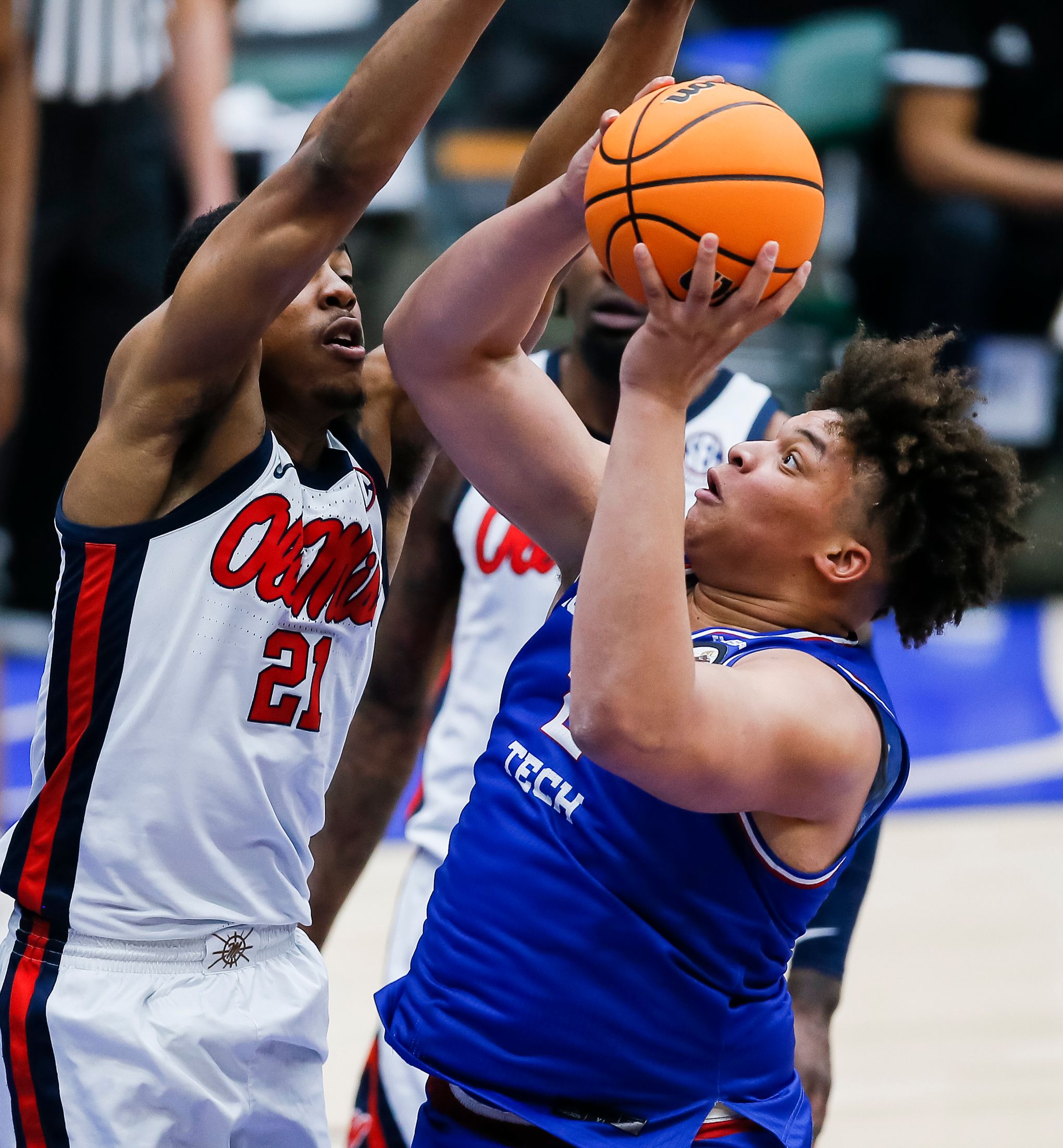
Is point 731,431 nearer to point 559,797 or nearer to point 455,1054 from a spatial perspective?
point 559,797

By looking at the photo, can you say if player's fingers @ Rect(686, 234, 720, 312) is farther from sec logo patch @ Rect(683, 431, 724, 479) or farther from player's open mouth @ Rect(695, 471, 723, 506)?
sec logo patch @ Rect(683, 431, 724, 479)

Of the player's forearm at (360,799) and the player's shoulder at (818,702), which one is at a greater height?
the player's shoulder at (818,702)

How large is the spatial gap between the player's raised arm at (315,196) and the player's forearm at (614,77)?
0.33 metres

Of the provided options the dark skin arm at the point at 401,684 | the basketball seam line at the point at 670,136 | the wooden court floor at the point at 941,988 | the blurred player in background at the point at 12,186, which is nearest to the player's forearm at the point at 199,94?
the blurred player in background at the point at 12,186

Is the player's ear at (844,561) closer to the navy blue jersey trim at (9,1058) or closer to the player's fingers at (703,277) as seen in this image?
the player's fingers at (703,277)

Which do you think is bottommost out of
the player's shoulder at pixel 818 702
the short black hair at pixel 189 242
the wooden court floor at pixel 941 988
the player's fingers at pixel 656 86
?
the wooden court floor at pixel 941 988

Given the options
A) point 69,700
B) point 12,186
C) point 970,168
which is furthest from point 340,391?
point 970,168

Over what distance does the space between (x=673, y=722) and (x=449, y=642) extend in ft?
6.10

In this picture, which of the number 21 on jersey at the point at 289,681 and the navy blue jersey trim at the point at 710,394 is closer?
the number 21 on jersey at the point at 289,681

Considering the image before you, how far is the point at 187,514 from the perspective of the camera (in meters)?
2.49

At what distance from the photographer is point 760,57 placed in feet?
37.7

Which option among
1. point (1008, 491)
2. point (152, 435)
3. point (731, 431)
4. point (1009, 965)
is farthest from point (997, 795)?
point (152, 435)

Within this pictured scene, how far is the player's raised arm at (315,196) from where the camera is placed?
230 cm

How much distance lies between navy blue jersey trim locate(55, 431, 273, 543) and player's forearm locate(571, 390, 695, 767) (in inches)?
28.7
